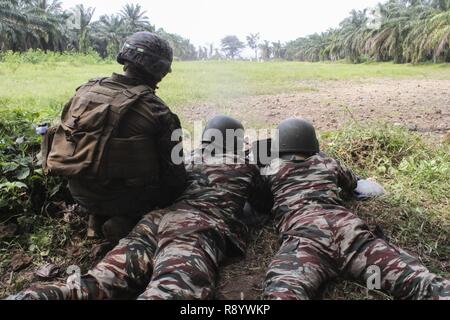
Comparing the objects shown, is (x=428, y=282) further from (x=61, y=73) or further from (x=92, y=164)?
(x=61, y=73)

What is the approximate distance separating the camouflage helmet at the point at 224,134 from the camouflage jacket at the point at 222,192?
0.11 meters

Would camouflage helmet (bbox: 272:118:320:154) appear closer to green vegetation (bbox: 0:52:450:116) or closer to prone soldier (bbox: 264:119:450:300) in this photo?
prone soldier (bbox: 264:119:450:300)

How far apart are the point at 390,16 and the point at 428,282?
3086cm

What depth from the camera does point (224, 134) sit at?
2.92 m

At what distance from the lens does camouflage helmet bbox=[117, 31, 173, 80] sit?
2445 mm

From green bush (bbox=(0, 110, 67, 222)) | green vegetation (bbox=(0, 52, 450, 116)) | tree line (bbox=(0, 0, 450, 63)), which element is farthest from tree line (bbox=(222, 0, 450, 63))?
green bush (bbox=(0, 110, 67, 222))

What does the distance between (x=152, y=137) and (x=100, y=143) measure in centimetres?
27

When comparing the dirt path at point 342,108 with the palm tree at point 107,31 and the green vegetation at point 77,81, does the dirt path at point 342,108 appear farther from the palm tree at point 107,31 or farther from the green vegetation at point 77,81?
the palm tree at point 107,31

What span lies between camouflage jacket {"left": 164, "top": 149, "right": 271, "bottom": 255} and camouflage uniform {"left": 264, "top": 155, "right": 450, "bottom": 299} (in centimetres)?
17

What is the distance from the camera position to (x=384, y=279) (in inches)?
83.3

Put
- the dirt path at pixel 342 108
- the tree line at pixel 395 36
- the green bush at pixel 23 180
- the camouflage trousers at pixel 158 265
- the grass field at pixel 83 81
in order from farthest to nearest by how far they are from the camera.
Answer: the tree line at pixel 395 36 < the grass field at pixel 83 81 < the dirt path at pixel 342 108 < the green bush at pixel 23 180 < the camouflage trousers at pixel 158 265

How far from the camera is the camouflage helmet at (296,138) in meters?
2.80

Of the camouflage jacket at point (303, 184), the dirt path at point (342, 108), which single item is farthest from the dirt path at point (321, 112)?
the camouflage jacket at point (303, 184)

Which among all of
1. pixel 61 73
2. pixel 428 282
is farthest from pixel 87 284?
pixel 61 73
